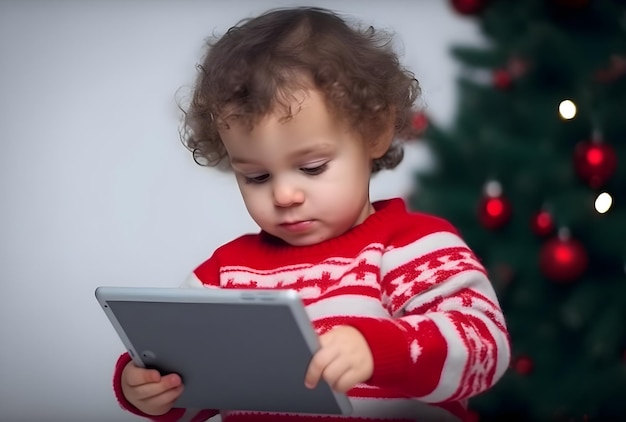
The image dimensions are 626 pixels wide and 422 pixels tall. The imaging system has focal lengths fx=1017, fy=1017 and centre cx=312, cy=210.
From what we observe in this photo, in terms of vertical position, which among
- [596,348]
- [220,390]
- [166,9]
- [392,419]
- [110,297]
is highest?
[166,9]

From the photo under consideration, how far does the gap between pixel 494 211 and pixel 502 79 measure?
29 centimetres

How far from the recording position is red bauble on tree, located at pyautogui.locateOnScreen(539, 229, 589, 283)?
2.03 metres

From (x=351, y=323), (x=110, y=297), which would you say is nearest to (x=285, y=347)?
(x=351, y=323)

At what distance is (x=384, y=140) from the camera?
1403mm

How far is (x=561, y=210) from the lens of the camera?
2.06 metres

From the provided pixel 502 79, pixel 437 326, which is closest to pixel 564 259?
pixel 502 79

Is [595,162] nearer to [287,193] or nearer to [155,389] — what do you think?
[287,193]

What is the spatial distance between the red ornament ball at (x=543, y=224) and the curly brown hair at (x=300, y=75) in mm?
669

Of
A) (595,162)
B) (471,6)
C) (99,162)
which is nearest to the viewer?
(595,162)

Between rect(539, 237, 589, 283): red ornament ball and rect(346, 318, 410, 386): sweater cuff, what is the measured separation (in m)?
1.00

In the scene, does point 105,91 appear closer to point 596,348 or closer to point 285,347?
point 596,348

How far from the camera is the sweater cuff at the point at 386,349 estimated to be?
1076 mm

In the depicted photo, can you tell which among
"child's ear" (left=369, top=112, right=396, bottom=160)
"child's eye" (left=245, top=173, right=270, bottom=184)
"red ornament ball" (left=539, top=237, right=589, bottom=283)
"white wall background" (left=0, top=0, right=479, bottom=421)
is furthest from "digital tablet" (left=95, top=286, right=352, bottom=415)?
"white wall background" (left=0, top=0, right=479, bottom=421)

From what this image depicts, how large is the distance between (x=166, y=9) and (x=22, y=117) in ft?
1.76
